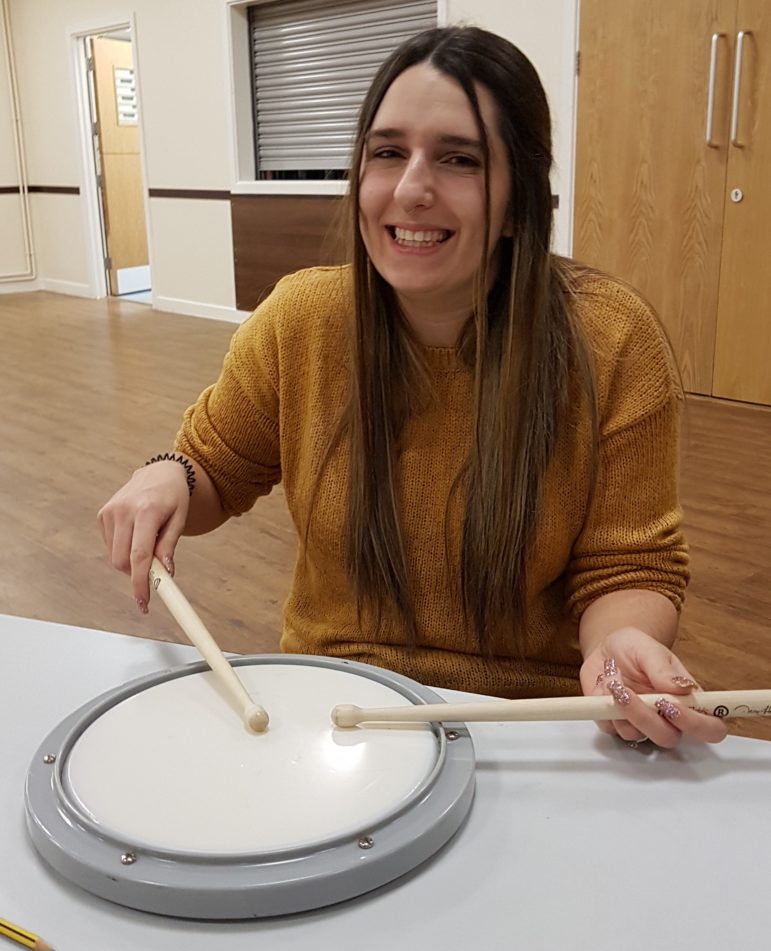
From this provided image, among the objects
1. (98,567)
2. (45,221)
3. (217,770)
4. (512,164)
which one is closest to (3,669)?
(217,770)

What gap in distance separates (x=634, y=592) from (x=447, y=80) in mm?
524

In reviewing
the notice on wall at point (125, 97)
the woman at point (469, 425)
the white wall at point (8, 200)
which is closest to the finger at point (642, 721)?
the woman at point (469, 425)

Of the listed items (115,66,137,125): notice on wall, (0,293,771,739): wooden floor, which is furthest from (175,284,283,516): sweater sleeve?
(115,66,137,125): notice on wall

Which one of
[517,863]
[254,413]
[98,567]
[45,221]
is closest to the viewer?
[517,863]

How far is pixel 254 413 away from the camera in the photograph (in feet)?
3.75

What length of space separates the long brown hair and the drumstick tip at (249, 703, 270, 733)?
1.17ft

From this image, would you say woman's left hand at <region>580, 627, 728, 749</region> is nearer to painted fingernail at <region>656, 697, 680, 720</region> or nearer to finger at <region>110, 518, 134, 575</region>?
painted fingernail at <region>656, 697, 680, 720</region>

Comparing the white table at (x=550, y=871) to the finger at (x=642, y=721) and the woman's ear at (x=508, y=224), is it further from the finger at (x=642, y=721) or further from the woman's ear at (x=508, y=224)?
the woman's ear at (x=508, y=224)

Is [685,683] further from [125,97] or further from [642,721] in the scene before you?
[125,97]

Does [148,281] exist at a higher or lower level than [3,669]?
lower

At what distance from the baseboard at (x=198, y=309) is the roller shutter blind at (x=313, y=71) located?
918 mm

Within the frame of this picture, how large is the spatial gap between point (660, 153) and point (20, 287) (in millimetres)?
6166

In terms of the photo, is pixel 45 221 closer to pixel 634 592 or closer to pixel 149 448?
pixel 149 448

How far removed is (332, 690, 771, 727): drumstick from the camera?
0.66 m
